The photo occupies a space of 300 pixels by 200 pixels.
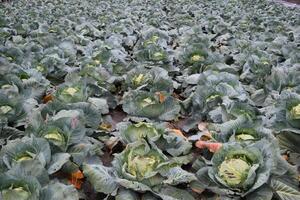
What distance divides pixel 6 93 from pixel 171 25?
21.1 ft

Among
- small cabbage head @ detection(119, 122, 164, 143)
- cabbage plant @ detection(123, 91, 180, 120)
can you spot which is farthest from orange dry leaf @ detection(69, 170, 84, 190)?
cabbage plant @ detection(123, 91, 180, 120)

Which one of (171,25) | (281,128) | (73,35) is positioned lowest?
(171,25)

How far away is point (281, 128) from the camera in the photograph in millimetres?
3504

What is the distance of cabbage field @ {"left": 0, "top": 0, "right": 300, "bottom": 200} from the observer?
2.76 m

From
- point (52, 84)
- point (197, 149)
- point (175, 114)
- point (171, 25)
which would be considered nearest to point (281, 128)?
point (197, 149)

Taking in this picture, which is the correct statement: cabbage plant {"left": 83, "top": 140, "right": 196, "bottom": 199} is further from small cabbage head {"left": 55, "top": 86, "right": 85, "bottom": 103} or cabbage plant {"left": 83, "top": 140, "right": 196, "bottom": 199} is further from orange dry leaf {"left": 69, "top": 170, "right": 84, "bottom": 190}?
small cabbage head {"left": 55, "top": 86, "right": 85, "bottom": 103}

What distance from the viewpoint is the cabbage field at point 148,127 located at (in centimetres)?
276

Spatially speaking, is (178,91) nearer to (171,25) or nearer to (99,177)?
(99,177)

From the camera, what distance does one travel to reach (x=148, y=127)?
3.31 metres

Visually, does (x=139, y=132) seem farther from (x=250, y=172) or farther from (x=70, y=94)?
(x=250, y=172)

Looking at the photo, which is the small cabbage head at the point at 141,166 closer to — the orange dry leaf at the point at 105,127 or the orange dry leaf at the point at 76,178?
the orange dry leaf at the point at 76,178

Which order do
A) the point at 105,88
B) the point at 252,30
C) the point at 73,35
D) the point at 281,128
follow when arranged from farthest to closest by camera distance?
the point at 252,30 → the point at 73,35 → the point at 105,88 → the point at 281,128

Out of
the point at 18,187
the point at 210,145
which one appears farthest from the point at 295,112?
the point at 18,187

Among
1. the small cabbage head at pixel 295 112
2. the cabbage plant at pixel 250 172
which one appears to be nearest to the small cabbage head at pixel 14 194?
the cabbage plant at pixel 250 172
